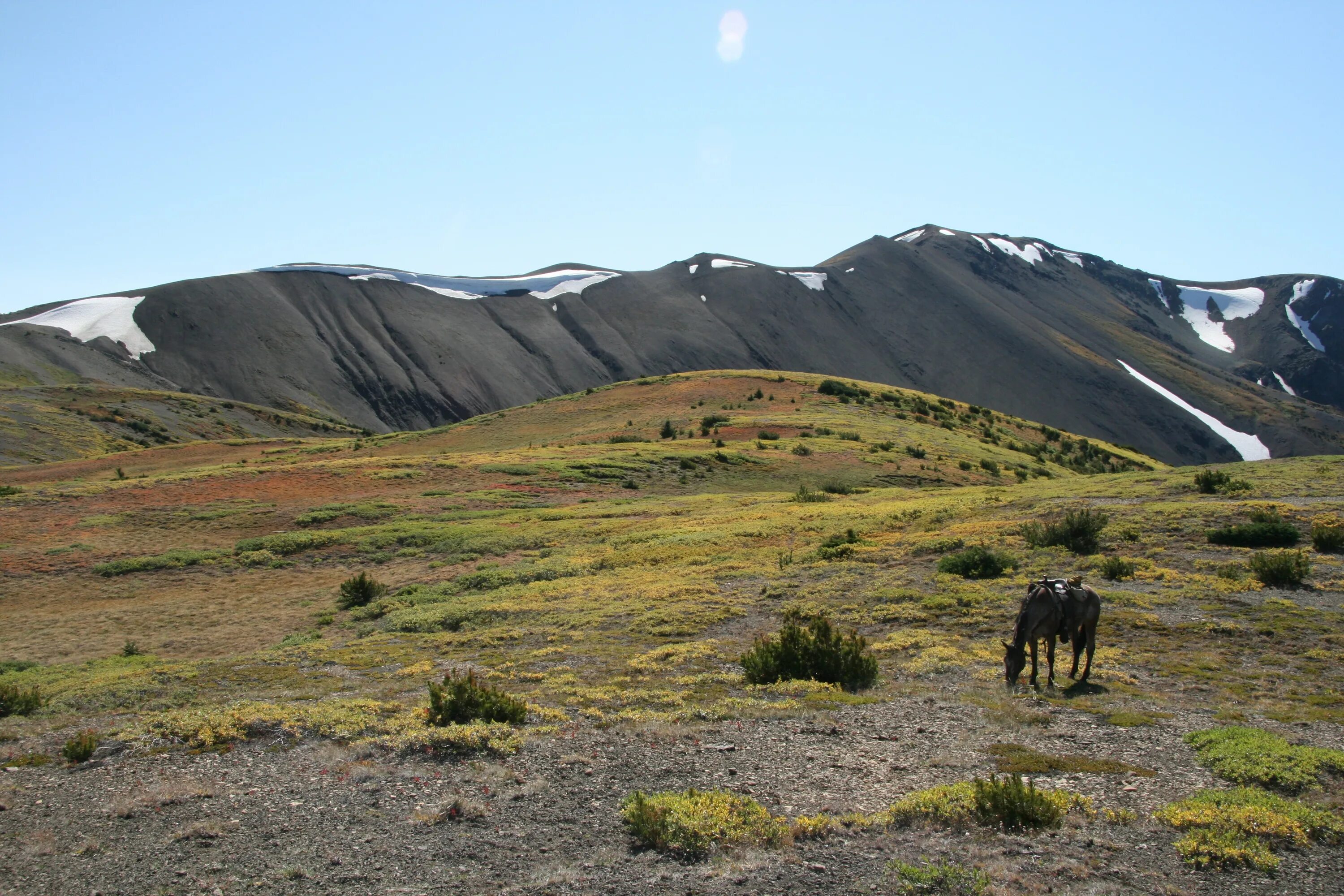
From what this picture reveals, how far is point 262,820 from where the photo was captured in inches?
295

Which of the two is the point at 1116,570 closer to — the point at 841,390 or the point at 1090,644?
the point at 1090,644

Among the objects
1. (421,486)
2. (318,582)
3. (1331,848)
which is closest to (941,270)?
(421,486)

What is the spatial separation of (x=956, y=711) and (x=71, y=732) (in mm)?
10626

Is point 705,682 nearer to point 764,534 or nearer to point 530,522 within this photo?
point 764,534

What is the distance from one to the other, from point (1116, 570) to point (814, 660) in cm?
826

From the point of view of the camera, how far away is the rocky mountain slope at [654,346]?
122 m

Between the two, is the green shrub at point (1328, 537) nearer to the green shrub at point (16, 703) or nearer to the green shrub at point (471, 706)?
the green shrub at point (471, 706)

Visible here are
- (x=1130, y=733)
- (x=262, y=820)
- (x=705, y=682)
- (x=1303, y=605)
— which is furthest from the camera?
(x=1303, y=605)

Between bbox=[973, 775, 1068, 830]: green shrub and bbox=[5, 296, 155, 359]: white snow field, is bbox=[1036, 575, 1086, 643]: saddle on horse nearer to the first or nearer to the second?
bbox=[973, 775, 1068, 830]: green shrub

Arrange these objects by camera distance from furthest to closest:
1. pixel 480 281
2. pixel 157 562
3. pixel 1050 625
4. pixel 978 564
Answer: pixel 480 281 → pixel 157 562 → pixel 978 564 → pixel 1050 625

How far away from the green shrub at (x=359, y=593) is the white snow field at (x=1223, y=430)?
138 m

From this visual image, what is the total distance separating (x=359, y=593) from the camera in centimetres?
2184

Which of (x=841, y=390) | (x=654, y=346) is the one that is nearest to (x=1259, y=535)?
(x=841, y=390)

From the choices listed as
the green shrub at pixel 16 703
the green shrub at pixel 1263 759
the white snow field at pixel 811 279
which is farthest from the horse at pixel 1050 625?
the white snow field at pixel 811 279
